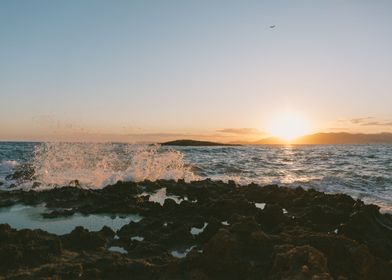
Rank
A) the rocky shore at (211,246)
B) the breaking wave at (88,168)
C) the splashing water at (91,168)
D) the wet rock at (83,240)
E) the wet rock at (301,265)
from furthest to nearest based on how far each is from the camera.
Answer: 1. the splashing water at (91,168)
2. the breaking wave at (88,168)
3. the wet rock at (83,240)
4. the rocky shore at (211,246)
5. the wet rock at (301,265)

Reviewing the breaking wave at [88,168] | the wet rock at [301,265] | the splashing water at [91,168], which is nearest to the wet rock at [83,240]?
the wet rock at [301,265]

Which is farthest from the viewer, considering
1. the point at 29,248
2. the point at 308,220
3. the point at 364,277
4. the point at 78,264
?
the point at 308,220

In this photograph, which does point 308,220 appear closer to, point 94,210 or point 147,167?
point 94,210

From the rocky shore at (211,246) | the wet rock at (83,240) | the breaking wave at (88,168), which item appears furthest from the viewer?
the breaking wave at (88,168)

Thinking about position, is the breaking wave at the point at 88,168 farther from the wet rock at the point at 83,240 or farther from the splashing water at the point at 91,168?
the wet rock at the point at 83,240

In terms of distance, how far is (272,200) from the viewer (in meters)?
16.0

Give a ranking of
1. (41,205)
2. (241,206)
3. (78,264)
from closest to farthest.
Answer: (78,264), (241,206), (41,205)

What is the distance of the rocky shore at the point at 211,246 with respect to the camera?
682 centimetres

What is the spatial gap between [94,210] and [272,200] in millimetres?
6353

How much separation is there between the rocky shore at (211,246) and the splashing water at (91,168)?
8.76 m

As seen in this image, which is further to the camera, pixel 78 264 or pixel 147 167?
pixel 147 167

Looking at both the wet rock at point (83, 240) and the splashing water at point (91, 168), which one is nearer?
the wet rock at point (83, 240)

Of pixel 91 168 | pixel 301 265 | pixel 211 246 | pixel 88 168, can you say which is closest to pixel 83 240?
pixel 211 246

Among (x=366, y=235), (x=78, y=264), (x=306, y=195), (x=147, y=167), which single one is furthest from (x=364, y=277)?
(x=147, y=167)
